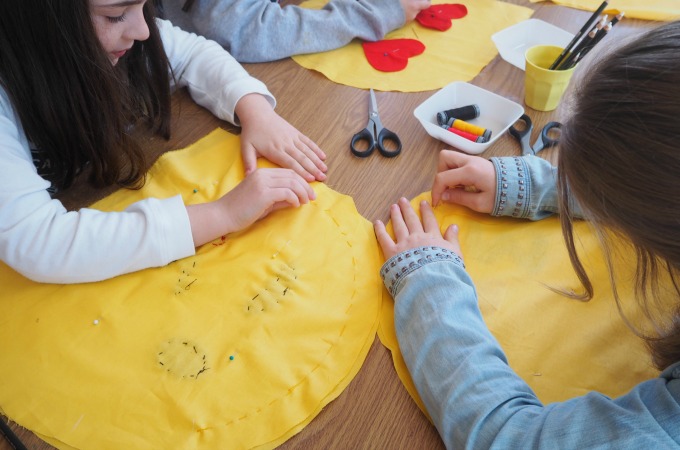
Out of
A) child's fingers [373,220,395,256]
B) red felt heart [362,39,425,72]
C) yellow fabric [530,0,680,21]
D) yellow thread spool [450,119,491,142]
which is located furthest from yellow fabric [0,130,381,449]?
yellow fabric [530,0,680,21]

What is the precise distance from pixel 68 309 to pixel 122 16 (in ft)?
1.18

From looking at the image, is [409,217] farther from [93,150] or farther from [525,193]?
[93,150]

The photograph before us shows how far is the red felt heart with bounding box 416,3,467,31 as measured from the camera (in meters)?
1.02

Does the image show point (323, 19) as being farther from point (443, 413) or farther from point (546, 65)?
point (443, 413)

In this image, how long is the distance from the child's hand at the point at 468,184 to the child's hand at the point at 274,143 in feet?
0.56

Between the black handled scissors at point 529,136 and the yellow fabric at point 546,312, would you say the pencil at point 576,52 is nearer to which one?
the black handled scissors at point 529,136

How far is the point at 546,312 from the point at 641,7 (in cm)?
82

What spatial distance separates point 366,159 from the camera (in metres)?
0.76

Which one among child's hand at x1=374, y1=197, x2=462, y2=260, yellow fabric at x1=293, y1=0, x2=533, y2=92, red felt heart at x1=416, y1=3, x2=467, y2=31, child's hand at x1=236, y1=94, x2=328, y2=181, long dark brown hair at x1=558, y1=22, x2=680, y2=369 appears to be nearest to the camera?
long dark brown hair at x1=558, y1=22, x2=680, y2=369

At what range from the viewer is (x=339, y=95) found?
0.86 meters

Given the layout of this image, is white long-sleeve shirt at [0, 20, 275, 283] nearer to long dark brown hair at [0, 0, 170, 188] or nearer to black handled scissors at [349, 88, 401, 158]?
long dark brown hair at [0, 0, 170, 188]

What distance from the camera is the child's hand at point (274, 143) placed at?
2.43ft

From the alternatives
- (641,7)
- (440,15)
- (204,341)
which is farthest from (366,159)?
(641,7)

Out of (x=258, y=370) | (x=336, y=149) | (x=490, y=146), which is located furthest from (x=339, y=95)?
(x=258, y=370)
